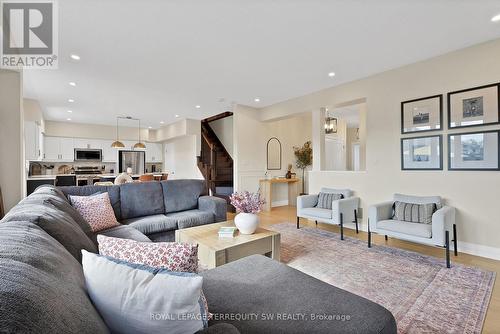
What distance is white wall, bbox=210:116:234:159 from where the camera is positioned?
26.7 ft

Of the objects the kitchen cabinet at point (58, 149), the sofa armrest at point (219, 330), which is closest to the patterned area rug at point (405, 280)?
the sofa armrest at point (219, 330)

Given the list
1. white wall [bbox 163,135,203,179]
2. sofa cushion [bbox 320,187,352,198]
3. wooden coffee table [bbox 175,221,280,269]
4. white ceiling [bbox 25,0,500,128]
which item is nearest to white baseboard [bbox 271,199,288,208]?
sofa cushion [bbox 320,187,352,198]

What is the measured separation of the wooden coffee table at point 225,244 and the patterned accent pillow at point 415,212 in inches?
75.2

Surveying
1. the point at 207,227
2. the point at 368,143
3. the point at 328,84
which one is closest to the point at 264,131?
the point at 328,84

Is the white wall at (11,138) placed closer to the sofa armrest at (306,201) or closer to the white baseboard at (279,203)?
the sofa armrest at (306,201)

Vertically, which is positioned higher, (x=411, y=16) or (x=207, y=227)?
(x=411, y=16)

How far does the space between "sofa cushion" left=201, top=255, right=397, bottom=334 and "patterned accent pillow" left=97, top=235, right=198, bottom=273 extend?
30cm

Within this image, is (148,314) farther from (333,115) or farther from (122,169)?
(122,169)

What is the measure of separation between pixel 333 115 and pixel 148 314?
287 inches

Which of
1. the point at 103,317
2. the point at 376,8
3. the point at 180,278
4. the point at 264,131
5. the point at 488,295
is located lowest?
the point at 488,295

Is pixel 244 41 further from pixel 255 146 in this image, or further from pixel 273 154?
pixel 273 154

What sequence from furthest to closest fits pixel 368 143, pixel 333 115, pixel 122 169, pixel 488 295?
pixel 122 169, pixel 333 115, pixel 368 143, pixel 488 295

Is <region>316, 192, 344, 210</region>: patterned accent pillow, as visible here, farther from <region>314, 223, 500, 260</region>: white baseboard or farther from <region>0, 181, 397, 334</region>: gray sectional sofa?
<region>0, 181, 397, 334</region>: gray sectional sofa

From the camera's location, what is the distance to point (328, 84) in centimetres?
440
